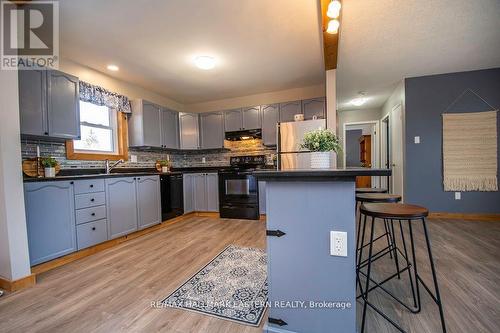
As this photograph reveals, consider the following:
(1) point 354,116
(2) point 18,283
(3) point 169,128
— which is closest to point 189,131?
(3) point 169,128

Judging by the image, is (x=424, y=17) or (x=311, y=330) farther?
(x=424, y=17)

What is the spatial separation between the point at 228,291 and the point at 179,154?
3.77 m

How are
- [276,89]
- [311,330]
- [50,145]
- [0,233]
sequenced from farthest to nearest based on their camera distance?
[276,89] → [50,145] → [0,233] → [311,330]

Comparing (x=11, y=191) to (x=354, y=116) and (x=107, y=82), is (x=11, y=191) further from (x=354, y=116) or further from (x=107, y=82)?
(x=354, y=116)

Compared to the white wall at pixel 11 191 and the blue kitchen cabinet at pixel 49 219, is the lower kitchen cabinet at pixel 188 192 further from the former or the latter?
the white wall at pixel 11 191

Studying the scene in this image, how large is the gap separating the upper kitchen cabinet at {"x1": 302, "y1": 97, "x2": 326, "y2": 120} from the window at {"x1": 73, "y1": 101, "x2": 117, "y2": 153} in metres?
3.28

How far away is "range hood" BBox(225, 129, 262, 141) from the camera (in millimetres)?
4223

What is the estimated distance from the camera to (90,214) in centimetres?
236

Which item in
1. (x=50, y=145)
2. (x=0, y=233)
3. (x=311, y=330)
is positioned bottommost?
(x=311, y=330)

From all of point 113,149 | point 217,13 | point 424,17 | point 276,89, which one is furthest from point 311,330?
point 276,89

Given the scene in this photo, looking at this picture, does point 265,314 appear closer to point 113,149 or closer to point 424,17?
point 424,17

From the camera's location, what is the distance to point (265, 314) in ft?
4.43

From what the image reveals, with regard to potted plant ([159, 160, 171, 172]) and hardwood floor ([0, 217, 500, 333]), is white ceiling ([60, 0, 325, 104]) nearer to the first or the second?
potted plant ([159, 160, 171, 172])

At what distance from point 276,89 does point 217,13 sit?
236cm
